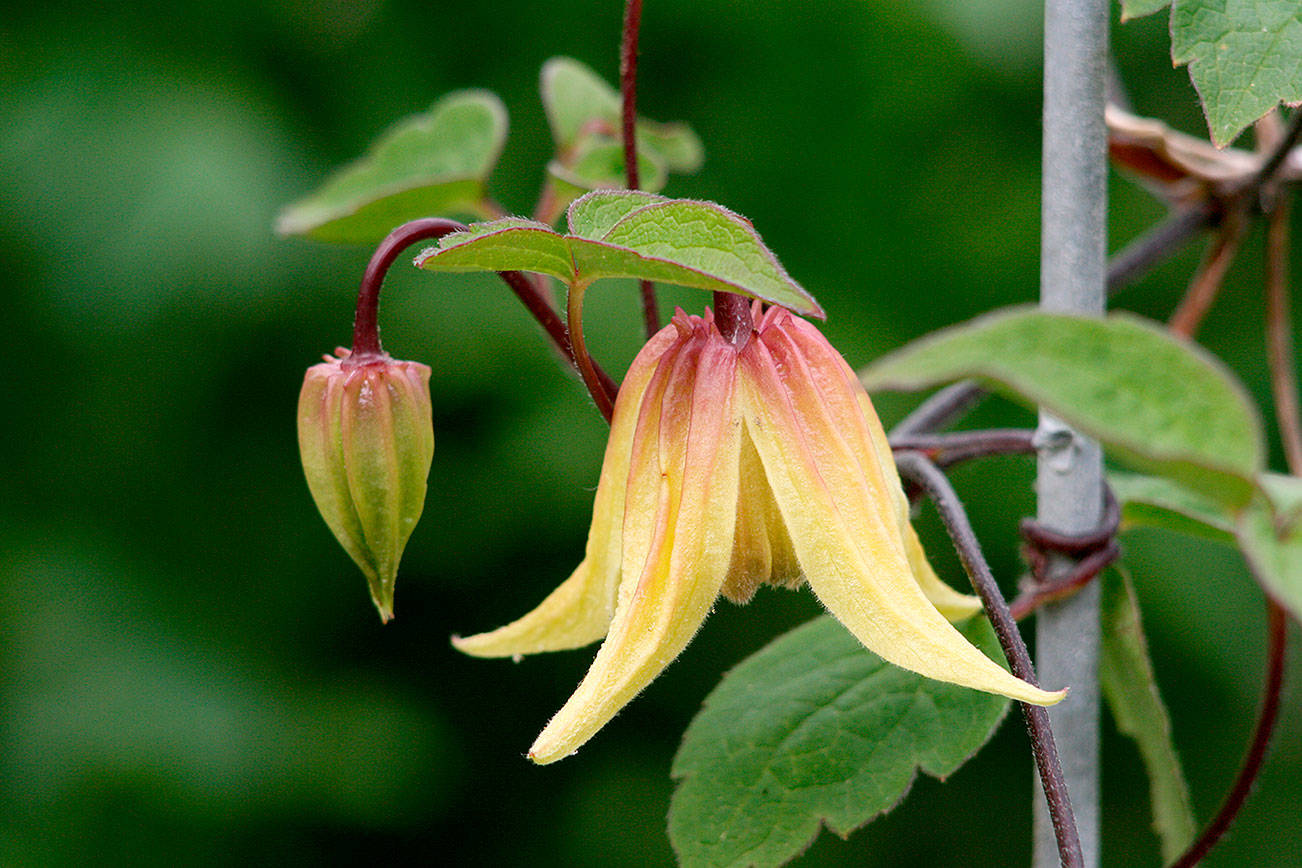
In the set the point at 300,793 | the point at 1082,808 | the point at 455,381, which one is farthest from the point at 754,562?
the point at 300,793

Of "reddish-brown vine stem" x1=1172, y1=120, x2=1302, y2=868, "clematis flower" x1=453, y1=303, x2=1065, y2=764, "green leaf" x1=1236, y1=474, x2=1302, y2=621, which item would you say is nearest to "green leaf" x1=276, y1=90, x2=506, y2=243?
"clematis flower" x1=453, y1=303, x2=1065, y2=764

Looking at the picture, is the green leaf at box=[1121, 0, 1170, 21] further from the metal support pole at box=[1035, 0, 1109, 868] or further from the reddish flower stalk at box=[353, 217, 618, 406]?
the reddish flower stalk at box=[353, 217, 618, 406]

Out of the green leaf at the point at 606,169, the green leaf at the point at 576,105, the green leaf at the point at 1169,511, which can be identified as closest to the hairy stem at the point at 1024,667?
the green leaf at the point at 1169,511

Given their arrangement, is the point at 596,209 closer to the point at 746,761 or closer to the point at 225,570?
the point at 746,761

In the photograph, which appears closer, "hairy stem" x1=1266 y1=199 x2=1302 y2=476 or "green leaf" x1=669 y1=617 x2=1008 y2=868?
"green leaf" x1=669 y1=617 x2=1008 y2=868

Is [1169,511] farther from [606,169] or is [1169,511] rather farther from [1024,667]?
[606,169]

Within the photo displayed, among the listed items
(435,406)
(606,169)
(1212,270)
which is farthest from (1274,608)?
(435,406)
